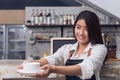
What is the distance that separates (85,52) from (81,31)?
10 cm

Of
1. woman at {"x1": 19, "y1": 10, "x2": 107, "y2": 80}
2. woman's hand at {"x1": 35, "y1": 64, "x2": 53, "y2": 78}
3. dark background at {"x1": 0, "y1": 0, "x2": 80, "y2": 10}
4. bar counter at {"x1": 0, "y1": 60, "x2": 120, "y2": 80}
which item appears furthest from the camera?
dark background at {"x1": 0, "y1": 0, "x2": 80, "y2": 10}

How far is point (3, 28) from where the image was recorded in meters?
6.18

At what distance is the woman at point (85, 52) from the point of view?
1168mm

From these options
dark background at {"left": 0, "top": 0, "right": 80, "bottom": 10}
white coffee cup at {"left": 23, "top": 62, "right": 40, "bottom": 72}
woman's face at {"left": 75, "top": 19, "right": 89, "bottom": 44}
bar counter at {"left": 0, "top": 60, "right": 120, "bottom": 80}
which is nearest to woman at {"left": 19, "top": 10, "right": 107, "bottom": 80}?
woman's face at {"left": 75, "top": 19, "right": 89, "bottom": 44}

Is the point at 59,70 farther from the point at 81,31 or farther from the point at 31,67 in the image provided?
the point at 81,31

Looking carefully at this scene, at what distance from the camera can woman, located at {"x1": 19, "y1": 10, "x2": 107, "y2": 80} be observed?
1.17 meters

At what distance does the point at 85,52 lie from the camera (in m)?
1.29

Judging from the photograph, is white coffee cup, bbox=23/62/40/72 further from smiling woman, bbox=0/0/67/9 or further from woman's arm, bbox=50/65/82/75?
smiling woman, bbox=0/0/67/9

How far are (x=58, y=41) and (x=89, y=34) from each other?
112 cm

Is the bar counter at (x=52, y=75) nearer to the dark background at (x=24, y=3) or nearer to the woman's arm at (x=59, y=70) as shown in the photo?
the woman's arm at (x=59, y=70)

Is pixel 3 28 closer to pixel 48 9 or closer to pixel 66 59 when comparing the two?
pixel 48 9

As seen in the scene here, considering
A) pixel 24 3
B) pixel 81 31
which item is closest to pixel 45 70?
pixel 81 31

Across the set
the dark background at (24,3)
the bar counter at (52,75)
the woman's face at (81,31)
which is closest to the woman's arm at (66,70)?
the woman's face at (81,31)

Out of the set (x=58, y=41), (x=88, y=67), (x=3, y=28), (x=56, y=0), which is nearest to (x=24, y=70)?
(x=88, y=67)
